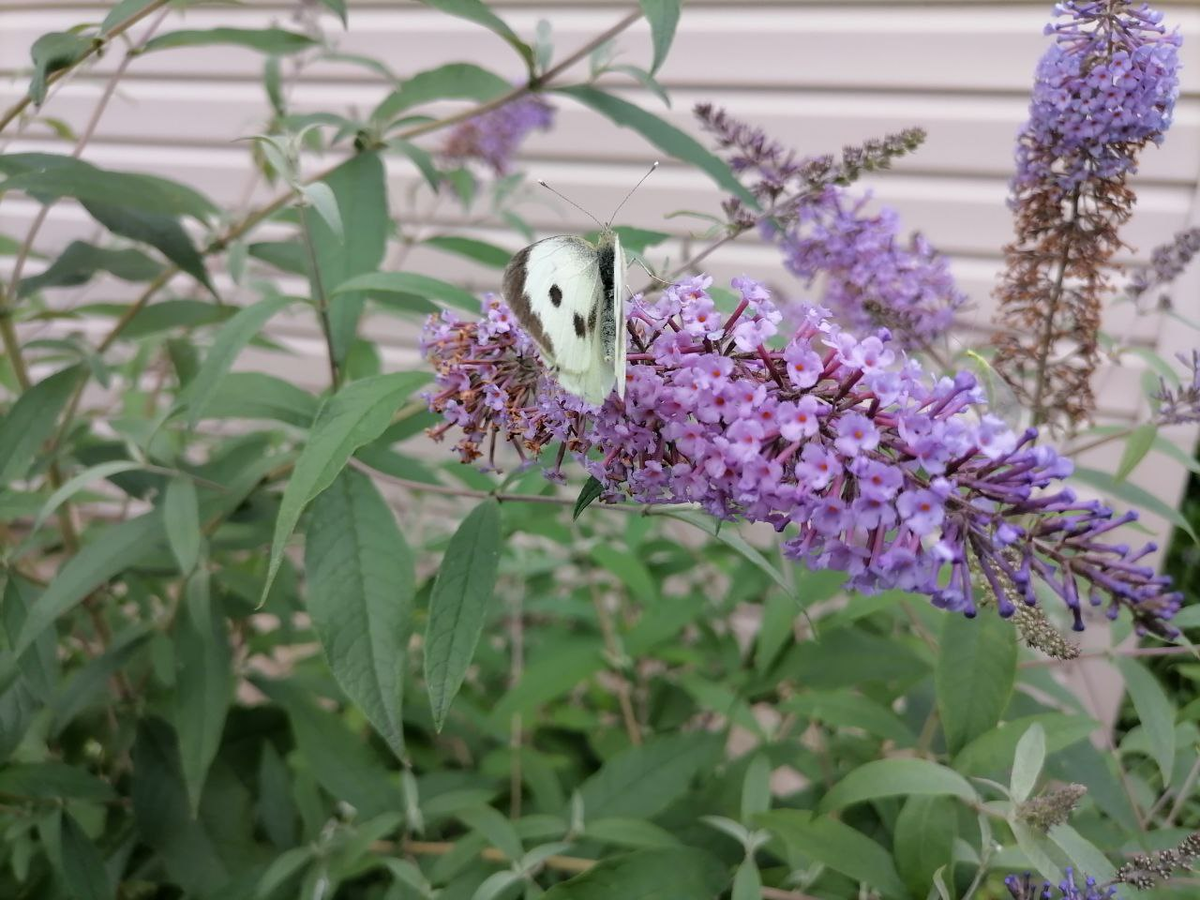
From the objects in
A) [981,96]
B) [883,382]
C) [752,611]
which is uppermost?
[981,96]

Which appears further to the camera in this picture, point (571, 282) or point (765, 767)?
point (765, 767)

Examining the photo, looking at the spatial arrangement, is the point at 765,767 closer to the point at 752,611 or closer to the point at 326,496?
the point at 326,496

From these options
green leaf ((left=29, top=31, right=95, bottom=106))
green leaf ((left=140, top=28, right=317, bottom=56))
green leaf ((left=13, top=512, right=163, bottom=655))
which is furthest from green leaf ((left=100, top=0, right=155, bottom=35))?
green leaf ((left=13, top=512, right=163, bottom=655))

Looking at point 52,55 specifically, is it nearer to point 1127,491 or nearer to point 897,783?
point 897,783

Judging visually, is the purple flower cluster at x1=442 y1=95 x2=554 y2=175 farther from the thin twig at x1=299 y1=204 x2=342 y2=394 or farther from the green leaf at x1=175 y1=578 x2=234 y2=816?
the green leaf at x1=175 y1=578 x2=234 y2=816

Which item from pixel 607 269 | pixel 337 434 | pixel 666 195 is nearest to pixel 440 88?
pixel 607 269

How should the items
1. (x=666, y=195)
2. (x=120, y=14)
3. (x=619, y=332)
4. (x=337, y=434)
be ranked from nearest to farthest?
(x=619, y=332)
(x=337, y=434)
(x=120, y=14)
(x=666, y=195)

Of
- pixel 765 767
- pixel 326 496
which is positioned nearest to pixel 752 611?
pixel 765 767
